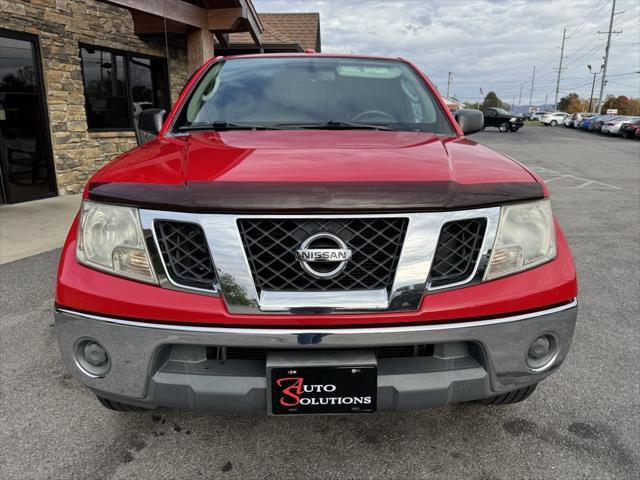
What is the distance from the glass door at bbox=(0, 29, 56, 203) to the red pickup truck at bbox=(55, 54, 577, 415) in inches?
264

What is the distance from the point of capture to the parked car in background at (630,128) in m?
28.3

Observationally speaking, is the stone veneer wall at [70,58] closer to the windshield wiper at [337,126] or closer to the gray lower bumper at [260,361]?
the windshield wiper at [337,126]

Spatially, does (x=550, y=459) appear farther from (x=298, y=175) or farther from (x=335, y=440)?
(x=298, y=175)

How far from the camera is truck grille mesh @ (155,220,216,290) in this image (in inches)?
62.6

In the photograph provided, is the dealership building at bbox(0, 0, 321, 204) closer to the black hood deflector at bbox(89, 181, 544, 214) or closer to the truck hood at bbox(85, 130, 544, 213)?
the truck hood at bbox(85, 130, 544, 213)

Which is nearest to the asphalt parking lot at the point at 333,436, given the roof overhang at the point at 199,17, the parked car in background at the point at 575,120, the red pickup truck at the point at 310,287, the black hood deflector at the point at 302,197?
the red pickup truck at the point at 310,287

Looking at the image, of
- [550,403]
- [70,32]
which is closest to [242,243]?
[550,403]

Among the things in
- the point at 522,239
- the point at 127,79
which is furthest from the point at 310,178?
the point at 127,79

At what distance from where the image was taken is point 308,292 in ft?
5.16

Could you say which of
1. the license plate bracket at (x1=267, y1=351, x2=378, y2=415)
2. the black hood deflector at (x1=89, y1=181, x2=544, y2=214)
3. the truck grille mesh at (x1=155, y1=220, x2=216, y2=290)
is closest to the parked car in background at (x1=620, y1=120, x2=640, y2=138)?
the black hood deflector at (x1=89, y1=181, x2=544, y2=214)

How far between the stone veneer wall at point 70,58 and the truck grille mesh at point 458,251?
303 inches

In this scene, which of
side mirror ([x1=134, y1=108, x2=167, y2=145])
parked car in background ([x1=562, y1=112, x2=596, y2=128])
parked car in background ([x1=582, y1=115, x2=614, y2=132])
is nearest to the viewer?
side mirror ([x1=134, y1=108, x2=167, y2=145])

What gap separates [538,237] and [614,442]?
1.03 metres

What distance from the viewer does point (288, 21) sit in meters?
19.1
